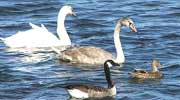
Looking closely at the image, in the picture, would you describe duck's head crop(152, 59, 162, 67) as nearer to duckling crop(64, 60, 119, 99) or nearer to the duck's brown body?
the duck's brown body

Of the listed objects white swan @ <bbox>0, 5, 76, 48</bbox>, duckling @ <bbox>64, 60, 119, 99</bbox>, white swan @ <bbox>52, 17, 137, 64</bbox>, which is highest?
white swan @ <bbox>0, 5, 76, 48</bbox>

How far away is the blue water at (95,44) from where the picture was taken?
19609 mm

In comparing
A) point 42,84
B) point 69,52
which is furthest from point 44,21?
point 42,84

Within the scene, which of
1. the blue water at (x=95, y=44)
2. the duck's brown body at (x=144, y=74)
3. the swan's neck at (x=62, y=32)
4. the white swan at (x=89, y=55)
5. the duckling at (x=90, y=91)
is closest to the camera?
the duckling at (x=90, y=91)

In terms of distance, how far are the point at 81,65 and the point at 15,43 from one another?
8.82 feet

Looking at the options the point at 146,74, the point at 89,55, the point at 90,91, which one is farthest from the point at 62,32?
the point at 90,91

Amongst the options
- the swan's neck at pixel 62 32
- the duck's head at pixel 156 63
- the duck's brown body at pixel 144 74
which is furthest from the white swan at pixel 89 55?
the swan's neck at pixel 62 32

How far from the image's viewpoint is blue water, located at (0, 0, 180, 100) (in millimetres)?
19609

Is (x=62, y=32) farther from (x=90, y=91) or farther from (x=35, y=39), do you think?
(x=90, y=91)

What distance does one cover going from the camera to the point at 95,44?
2530 centimetres

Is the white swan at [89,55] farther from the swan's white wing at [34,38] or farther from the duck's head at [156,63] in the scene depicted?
the swan's white wing at [34,38]

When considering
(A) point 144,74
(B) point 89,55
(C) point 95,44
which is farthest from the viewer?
(C) point 95,44

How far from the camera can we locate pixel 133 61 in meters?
22.8

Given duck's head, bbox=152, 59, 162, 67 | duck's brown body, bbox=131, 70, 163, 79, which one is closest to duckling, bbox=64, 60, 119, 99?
duck's brown body, bbox=131, 70, 163, 79
